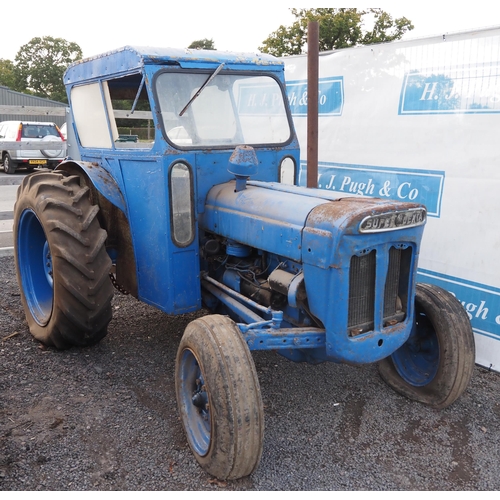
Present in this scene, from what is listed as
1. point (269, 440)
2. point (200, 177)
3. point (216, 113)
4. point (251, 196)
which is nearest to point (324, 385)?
point (269, 440)

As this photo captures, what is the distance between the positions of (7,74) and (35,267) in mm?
58278

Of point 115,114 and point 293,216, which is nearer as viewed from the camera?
point 293,216

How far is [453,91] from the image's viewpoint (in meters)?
4.54

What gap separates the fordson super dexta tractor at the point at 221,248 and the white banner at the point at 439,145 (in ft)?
3.21

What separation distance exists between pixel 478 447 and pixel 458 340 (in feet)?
2.08

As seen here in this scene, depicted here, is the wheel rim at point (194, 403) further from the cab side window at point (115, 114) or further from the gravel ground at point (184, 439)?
the cab side window at point (115, 114)

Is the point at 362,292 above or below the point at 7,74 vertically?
below

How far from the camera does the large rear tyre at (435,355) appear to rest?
11.1 ft

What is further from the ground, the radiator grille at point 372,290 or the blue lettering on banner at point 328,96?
the blue lettering on banner at point 328,96

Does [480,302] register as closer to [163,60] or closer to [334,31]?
[163,60]

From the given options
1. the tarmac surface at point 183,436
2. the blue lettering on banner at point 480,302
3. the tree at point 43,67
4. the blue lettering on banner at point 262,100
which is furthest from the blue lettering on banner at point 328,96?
the tree at point 43,67

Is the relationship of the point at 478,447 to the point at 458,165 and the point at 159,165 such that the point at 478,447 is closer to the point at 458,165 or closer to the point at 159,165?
the point at 458,165

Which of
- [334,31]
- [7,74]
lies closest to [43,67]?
[7,74]

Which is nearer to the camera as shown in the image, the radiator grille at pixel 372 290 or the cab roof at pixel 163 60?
the radiator grille at pixel 372 290
